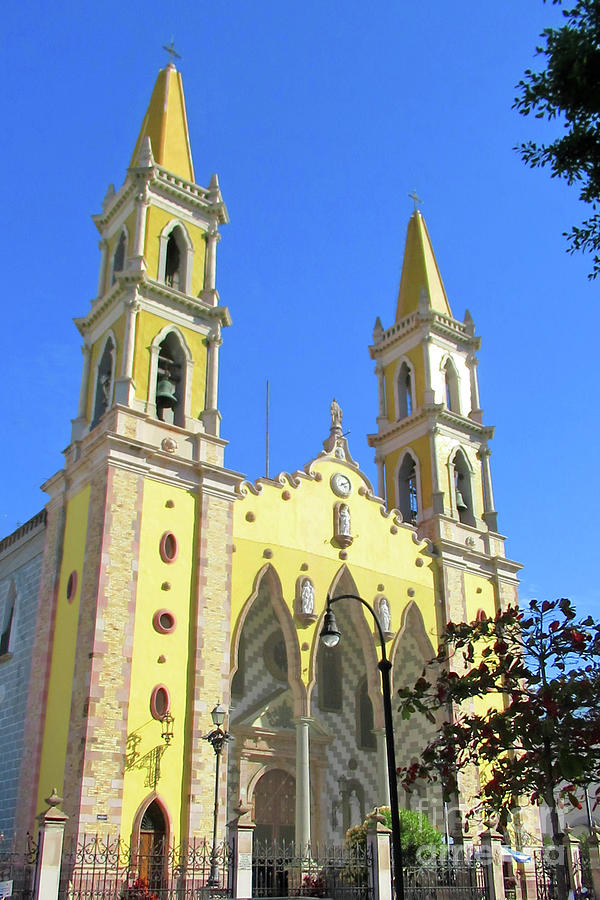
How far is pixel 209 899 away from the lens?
16812 millimetres

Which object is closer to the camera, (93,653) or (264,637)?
(93,653)

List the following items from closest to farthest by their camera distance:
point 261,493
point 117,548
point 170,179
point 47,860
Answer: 1. point 47,860
2. point 117,548
3. point 261,493
4. point 170,179

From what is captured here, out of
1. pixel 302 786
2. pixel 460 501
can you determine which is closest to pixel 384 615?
pixel 302 786

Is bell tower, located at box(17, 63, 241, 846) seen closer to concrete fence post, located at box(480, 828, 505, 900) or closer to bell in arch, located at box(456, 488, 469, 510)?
concrete fence post, located at box(480, 828, 505, 900)

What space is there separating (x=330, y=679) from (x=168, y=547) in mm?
8307

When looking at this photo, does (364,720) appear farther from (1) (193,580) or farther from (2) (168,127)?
(2) (168,127)

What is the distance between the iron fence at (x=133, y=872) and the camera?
59.1 feet

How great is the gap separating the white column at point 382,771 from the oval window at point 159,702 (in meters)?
7.49

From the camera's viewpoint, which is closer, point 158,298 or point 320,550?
point 158,298

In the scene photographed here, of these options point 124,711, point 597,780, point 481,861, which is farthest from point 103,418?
point 597,780

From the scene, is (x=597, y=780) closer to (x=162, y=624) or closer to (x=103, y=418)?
(x=162, y=624)

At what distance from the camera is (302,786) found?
23.9 meters

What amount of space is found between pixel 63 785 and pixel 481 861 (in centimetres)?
962

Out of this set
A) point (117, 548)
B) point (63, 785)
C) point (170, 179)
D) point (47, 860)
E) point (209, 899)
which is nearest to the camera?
point (47, 860)
